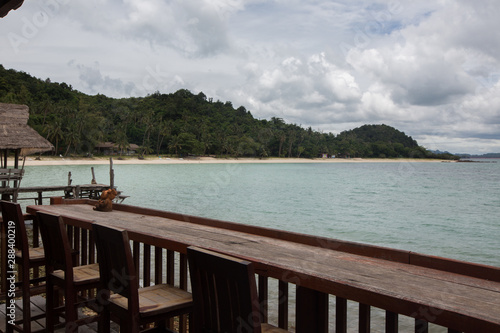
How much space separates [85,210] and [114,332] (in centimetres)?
97

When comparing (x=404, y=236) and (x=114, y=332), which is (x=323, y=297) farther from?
(x=404, y=236)

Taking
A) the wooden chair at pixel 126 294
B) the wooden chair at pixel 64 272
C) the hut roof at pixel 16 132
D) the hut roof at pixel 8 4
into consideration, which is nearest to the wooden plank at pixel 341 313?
the wooden chair at pixel 126 294

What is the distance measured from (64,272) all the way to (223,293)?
1237 millimetres

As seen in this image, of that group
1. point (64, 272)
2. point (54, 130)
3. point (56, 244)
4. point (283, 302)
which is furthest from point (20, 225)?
point (54, 130)

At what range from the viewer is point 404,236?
16906 mm

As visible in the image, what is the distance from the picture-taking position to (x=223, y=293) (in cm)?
139

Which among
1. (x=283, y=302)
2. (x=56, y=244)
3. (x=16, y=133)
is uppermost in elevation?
(x=16, y=133)

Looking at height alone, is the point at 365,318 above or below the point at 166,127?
below

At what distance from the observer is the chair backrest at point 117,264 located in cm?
172

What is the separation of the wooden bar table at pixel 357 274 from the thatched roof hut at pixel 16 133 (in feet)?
38.4

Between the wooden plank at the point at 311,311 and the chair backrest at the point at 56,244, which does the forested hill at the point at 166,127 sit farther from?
the wooden plank at the point at 311,311

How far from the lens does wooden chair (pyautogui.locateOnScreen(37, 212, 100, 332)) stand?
86.0 inches

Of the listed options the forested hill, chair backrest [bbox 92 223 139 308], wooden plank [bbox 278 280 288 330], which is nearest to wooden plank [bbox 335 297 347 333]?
wooden plank [bbox 278 280 288 330]

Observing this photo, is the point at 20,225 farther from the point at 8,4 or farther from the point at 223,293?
the point at 223,293
